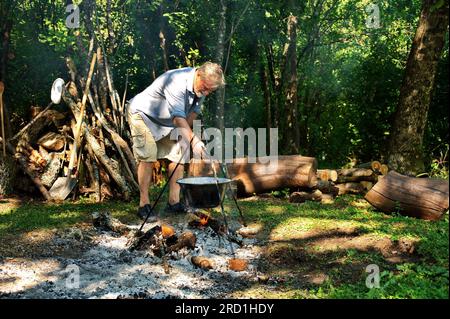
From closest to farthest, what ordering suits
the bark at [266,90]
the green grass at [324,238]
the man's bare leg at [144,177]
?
the green grass at [324,238], the man's bare leg at [144,177], the bark at [266,90]

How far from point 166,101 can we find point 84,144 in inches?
90.3

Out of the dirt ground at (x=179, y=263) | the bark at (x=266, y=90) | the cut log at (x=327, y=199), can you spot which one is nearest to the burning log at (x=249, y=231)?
the dirt ground at (x=179, y=263)

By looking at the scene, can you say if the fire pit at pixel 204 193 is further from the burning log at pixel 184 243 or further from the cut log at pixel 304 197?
the cut log at pixel 304 197

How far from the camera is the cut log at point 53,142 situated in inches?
305

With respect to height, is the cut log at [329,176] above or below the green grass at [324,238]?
above

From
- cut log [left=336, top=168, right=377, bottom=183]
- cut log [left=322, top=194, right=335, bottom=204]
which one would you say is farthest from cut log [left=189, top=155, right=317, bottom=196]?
cut log [left=336, top=168, right=377, bottom=183]

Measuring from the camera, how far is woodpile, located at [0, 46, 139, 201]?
7.19 meters

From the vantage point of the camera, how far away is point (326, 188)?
7461mm

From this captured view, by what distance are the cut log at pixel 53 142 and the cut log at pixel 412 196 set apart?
15.8ft

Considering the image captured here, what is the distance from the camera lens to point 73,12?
28.5 feet

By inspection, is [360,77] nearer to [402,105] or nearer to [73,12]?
[402,105]

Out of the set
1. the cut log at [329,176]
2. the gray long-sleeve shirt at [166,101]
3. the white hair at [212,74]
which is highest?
the white hair at [212,74]

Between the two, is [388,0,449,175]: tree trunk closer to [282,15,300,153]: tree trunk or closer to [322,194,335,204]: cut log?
[322,194,335,204]: cut log
